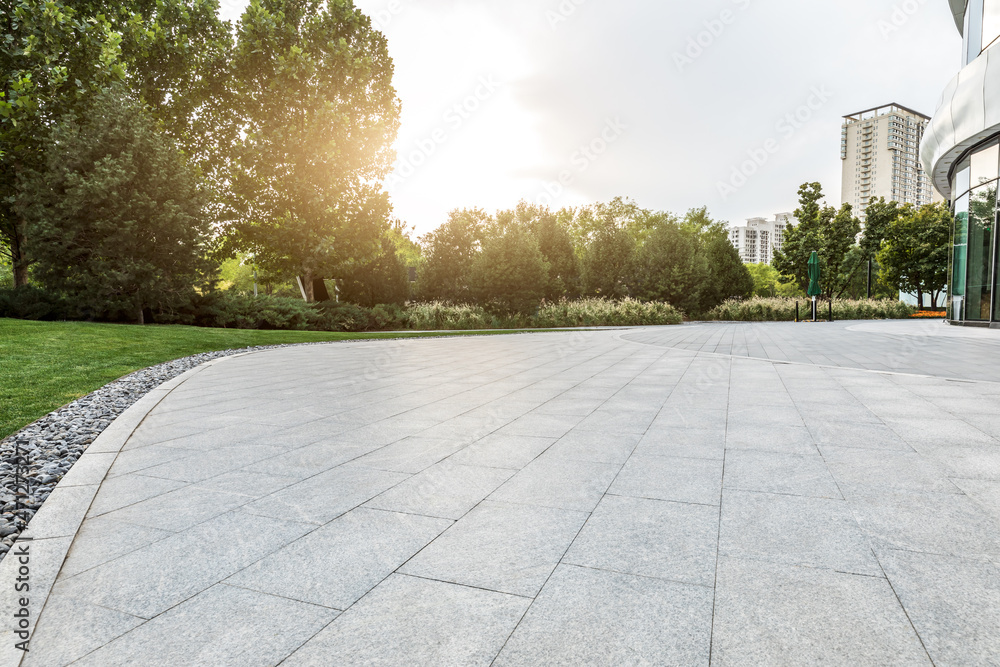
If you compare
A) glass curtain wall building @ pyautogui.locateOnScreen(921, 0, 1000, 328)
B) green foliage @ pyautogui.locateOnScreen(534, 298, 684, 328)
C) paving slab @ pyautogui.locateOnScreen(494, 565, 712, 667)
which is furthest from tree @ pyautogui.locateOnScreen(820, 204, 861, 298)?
paving slab @ pyautogui.locateOnScreen(494, 565, 712, 667)

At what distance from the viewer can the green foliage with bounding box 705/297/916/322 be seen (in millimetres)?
32219

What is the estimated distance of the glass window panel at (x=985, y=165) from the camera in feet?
57.6

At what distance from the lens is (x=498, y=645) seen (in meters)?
1.86

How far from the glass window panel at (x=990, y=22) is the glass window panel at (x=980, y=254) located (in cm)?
474

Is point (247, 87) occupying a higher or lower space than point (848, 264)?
higher

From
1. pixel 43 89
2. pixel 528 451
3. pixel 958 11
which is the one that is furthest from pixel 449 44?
pixel 958 11

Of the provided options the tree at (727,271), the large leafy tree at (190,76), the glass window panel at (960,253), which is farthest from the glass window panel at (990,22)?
the large leafy tree at (190,76)

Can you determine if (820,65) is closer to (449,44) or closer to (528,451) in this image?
(449,44)

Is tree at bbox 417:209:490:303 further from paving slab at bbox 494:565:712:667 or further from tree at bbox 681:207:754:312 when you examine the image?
paving slab at bbox 494:565:712:667

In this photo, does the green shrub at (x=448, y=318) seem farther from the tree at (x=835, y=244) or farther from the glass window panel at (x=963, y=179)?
the tree at (x=835, y=244)

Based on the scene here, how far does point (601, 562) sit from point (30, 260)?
2049 cm

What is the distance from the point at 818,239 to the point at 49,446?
45.1m

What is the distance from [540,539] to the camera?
8.96 ft

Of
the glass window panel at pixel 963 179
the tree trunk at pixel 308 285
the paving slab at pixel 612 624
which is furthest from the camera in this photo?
the tree trunk at pixel 308 285
